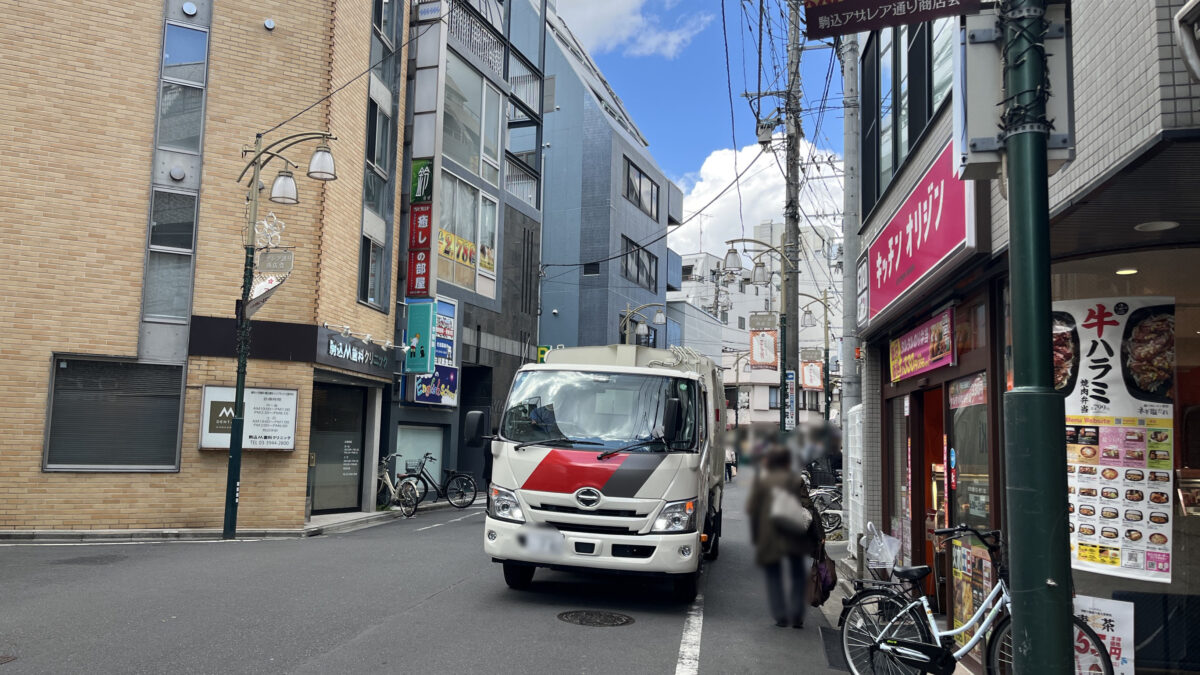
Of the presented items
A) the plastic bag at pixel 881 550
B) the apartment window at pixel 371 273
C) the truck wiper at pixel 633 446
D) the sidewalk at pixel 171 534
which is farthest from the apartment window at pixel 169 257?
the plastic bag at pixel 881 550

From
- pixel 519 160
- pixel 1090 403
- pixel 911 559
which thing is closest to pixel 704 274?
pixel 519 160

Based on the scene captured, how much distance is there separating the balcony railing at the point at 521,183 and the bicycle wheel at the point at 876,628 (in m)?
25.6

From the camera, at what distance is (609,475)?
8141 mm

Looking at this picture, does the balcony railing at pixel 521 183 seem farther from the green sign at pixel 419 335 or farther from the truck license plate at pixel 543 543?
the truck license plate at pixel 543 543

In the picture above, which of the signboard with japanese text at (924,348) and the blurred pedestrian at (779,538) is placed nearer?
the blurred pedestrian at (779,538)

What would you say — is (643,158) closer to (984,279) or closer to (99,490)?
(99,490)

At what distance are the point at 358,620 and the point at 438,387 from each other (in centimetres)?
1672

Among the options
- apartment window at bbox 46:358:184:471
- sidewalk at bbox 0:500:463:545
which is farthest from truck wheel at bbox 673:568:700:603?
apartment window at bbox 46:358:184:471

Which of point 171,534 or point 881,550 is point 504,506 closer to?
point 881,550

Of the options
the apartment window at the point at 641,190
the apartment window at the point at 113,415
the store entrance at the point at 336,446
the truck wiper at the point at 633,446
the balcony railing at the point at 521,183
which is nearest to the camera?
the truck wiper at the point at 633,446

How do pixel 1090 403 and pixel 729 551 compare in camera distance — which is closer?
pixel 1090 403

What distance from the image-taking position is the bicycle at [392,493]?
20.9 metres

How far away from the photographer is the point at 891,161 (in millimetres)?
10961

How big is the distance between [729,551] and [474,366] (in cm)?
1585
